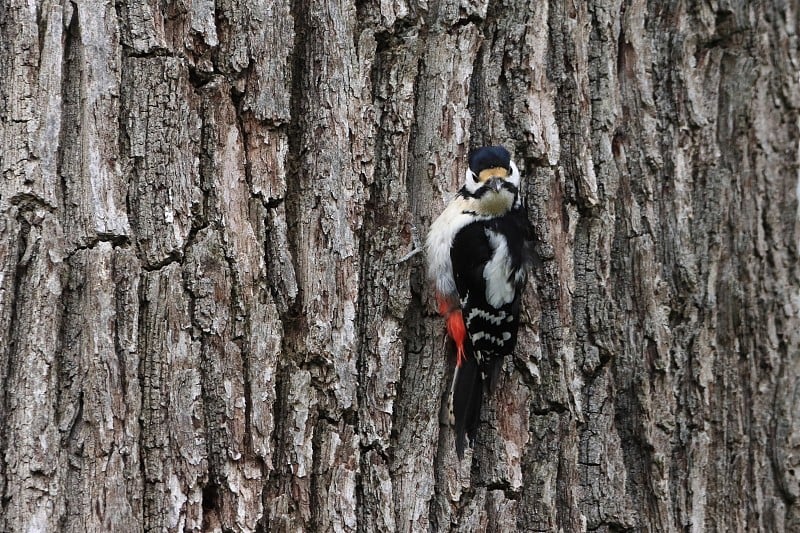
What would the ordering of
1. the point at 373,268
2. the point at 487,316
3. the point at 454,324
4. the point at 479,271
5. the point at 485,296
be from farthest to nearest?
the point at 479,271, the point at 485,296, the point at 487,316, the point at 454,324, the point at 373,268

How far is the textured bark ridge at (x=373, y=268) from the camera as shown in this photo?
2254 mm

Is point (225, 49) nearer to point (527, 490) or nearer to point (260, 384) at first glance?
point (260, 384)

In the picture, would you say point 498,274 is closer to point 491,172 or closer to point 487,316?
point 487,316

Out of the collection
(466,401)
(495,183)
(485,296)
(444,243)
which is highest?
(495,183)

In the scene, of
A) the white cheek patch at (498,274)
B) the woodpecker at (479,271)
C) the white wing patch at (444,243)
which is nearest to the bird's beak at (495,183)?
the woodpecker at (479,271)

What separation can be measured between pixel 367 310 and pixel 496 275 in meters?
0.69

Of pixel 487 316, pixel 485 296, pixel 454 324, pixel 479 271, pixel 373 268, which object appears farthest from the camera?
pixel 479 271

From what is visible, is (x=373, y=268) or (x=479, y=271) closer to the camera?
(x=373, y=268)

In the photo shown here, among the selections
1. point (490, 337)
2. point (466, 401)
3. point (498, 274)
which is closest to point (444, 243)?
point (498, 274)

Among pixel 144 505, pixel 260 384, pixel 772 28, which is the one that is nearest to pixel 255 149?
pixel 260 384

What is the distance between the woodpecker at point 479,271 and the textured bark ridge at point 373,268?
61 millimetres

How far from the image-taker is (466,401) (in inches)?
104

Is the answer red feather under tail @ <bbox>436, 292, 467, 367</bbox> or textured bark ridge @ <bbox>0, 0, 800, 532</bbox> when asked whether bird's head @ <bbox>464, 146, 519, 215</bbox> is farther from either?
red feather under tail @ <bbox>436, 292, 467, 367</bbox>

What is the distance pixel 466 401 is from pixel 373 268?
49 cm
